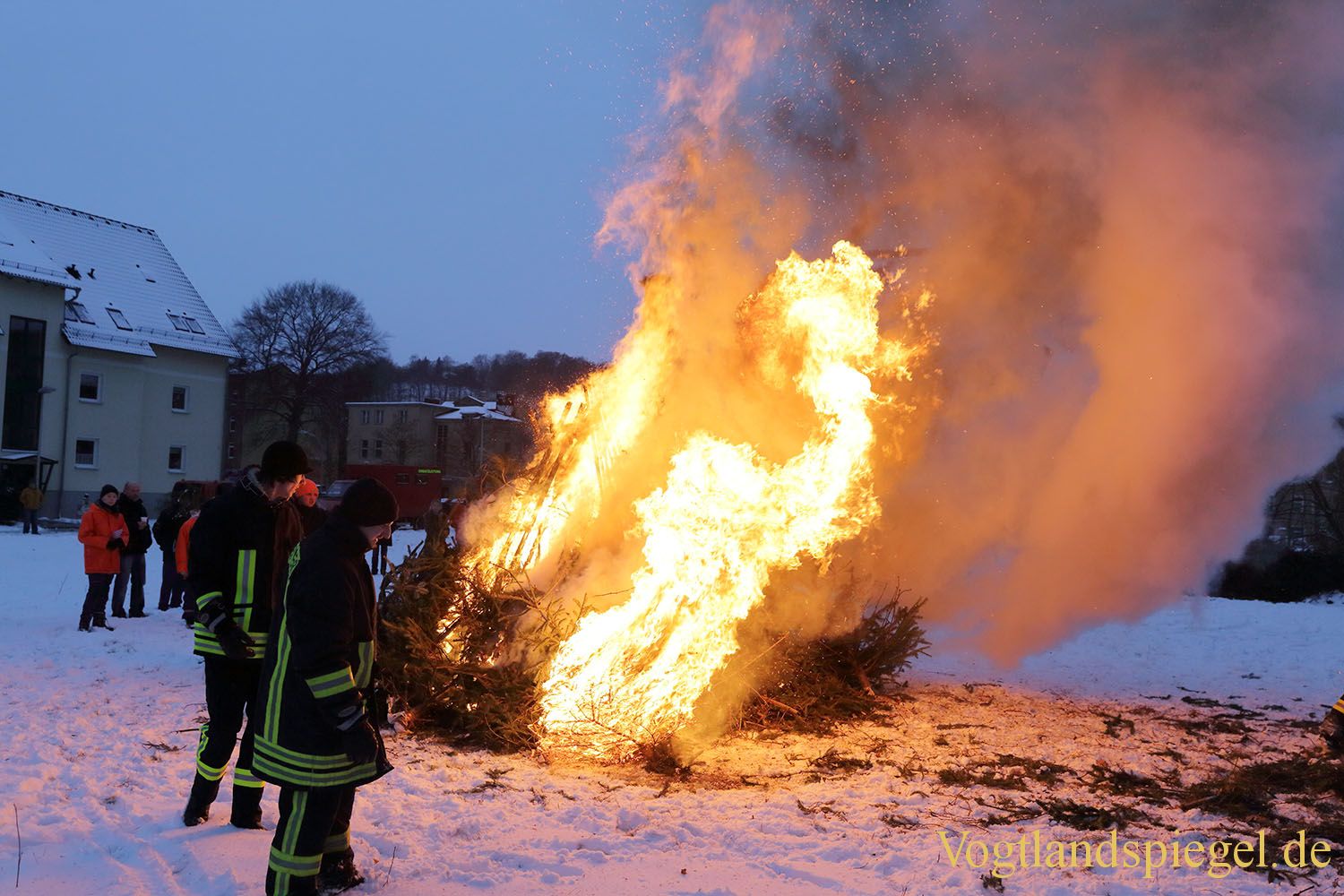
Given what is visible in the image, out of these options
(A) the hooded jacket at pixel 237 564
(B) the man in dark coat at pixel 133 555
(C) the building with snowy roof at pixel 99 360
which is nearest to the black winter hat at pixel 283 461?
(A) the hooded jacket at pixel 237 564

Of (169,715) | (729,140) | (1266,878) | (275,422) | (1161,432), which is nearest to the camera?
(1266,878)

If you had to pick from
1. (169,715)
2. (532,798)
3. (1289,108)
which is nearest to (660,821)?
(532,798)

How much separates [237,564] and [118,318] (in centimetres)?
3638

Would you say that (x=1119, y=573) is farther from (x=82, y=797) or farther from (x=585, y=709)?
(x=82, y=797)

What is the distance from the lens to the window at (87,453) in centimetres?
3466

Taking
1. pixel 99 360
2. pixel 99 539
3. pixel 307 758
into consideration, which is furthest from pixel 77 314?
pixel 307 758

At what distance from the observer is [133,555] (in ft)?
39.1

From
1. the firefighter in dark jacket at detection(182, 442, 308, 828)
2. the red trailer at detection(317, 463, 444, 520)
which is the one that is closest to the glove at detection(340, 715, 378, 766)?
the firefighter in dark jacket at detection(182, 442, 308, 828)

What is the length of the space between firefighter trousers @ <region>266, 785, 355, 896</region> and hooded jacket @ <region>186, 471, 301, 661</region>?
3.94 feet

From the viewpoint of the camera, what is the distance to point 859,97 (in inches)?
332

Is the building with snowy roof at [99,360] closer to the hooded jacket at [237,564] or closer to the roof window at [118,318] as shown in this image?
the roof window at [118,318]

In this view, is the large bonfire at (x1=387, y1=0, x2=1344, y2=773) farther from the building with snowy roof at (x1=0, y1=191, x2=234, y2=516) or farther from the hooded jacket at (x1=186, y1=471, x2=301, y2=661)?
the building with snowy roof at (x1=0, y1=191, x2=234, y2=516)

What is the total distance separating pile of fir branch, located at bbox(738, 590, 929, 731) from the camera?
741 centimetres

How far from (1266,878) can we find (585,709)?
396 centimetres
